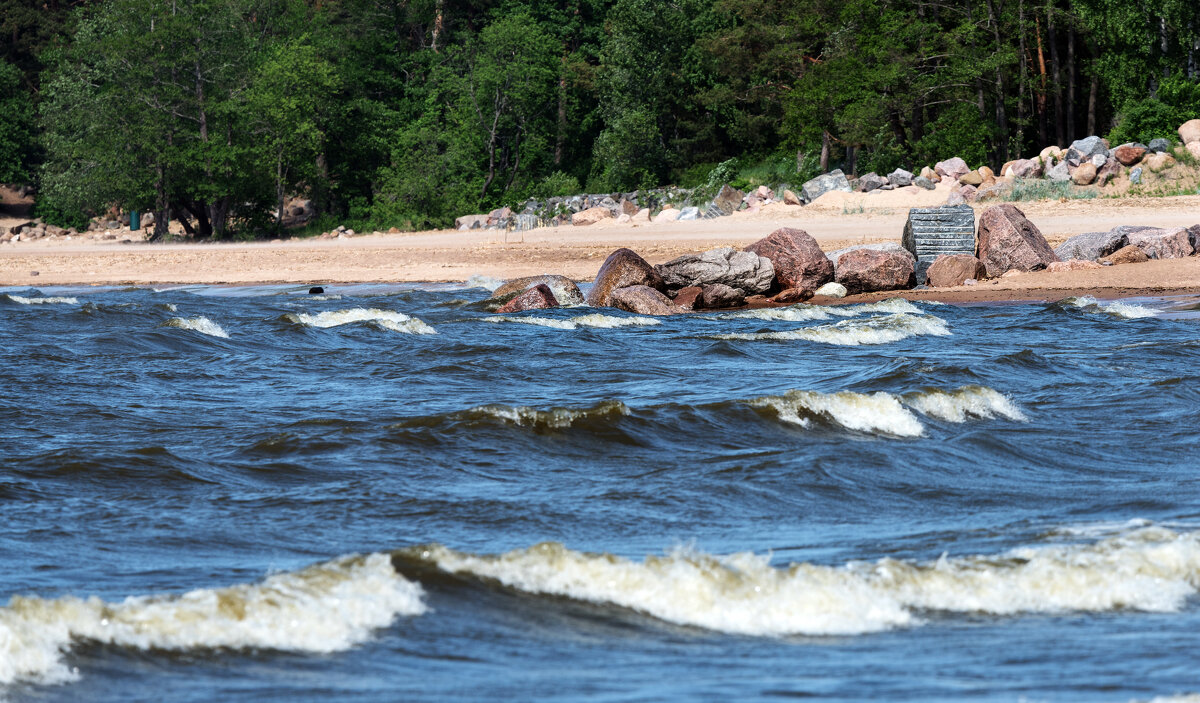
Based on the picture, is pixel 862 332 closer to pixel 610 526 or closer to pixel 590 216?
pixel 610 526

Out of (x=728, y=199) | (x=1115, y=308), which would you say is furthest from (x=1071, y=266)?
(x=728, y=199)

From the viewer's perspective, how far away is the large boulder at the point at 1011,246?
1956 cm

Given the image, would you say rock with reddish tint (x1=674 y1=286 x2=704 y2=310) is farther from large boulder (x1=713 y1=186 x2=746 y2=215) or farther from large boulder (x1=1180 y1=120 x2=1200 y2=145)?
large boulder (x1=1180 y1=120 x2=1200 y2=145)

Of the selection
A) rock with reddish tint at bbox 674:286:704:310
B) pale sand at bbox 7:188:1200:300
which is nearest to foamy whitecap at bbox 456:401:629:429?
rock with reddish tint at bbox 674:286:704:310

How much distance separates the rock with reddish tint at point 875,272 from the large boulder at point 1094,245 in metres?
2.96

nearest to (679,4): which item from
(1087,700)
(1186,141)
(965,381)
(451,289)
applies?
(1186,141)

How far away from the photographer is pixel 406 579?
488cm

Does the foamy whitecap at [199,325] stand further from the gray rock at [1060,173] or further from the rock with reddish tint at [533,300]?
the gray rock at [1060,173]

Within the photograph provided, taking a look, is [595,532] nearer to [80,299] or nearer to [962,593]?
[962,593]

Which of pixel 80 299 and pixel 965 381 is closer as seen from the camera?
pixel 965 381

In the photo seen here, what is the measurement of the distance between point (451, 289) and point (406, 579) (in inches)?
750

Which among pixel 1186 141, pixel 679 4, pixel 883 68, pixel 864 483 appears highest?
pixel 679 4

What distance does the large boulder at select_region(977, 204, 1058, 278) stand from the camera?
19.6m

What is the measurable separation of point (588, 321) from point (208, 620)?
1252cm
